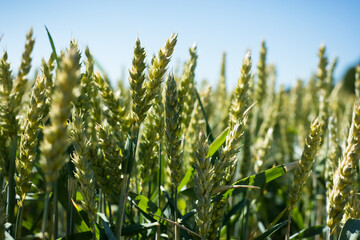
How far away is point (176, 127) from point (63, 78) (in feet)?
1.48

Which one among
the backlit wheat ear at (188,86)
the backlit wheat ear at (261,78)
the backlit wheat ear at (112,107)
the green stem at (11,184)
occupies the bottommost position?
the green stem at (11,184)

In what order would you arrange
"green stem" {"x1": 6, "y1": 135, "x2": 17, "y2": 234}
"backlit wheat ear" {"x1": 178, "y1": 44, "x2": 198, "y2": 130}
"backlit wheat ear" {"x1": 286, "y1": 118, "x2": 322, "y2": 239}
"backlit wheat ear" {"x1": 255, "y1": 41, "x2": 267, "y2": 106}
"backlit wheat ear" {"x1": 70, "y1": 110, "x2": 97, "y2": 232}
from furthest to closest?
"backlit wheat ear" {"x1": 255, "y1": 41, "x2": 267, "y2": 106} → "backlit wheat ear" {"x1": 178, "y1": 44, "x2": 198, "y2": 130} → "green stem" {"x1": 6, "y1": 135, "x2": 17, "y2": 234} → "backlit wheat ear" {"x1": 286, "y1": 118, "x2": 322, "y2": 239} → "backlit wheat ear" {"x1": 70, "y1": 110, "x2": 97, "y2": 232}

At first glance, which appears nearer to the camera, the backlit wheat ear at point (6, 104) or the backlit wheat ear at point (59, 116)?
the backlit wheat ear at point (59, 116)

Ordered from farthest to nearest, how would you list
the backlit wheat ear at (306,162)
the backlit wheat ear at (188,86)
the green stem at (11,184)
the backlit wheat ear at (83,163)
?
the backlit wheat ear at (188,86), the green stem at (11,184), the backlit wheat ear at (306,162), the backlit wheat ear at (83,163)

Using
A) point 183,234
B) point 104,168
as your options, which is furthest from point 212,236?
point 104,168

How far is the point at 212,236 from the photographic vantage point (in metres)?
0.97

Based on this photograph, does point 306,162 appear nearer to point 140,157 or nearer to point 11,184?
point 140,157

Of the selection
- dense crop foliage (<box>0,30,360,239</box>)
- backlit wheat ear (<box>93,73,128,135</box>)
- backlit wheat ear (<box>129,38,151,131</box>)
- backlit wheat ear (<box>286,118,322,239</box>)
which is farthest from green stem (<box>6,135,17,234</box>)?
backlit wheat ear (<box>286,118,322,239</box>)

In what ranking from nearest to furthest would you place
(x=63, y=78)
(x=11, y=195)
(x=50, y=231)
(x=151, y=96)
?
(x=63, y=78) → (x=151, y=96) → (x=11, y=195) → (x=50, y=231)

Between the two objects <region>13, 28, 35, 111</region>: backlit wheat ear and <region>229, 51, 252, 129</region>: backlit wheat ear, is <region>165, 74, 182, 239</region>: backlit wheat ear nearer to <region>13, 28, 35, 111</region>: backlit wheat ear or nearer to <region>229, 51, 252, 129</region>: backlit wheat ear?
<region>229, 51, 252, 129</region>: backlit wheat ear

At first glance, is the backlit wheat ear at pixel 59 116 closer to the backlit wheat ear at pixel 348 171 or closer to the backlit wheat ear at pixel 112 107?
the backlit wheat ear at pixel 112 107

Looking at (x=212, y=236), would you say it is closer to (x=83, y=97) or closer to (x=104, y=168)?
(x=104, y=168)

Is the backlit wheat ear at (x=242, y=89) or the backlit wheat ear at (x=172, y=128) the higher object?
the backlit wheat ear at (x=242, y=89)

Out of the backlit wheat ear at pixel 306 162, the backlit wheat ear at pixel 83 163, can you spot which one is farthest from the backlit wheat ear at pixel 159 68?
the backlit wheat ear at pixel 306 162
